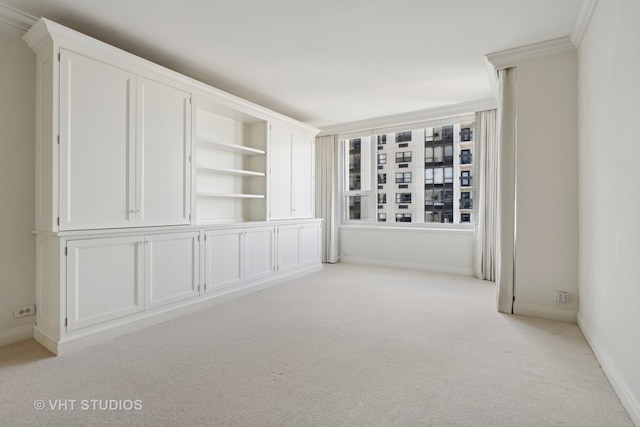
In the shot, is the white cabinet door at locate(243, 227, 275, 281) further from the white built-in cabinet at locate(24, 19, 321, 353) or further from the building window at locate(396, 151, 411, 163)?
the building window at locate(396, 151, 411, 163)

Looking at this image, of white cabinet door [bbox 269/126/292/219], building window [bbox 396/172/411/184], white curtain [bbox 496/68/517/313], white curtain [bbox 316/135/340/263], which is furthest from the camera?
white curtain [bbox 316/135/340/263]

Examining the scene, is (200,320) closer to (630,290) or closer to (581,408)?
(581,408)

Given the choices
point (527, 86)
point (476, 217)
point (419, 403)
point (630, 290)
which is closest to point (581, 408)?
point (630, 290)

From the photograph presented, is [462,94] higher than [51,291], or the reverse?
[462,94]

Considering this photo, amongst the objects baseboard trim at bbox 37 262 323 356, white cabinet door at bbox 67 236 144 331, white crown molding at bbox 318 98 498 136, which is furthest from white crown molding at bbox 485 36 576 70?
white cabinet door at bbox 67 236 144 331

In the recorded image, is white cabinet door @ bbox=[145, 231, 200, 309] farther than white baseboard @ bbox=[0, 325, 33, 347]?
Yes

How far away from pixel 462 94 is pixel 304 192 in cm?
265

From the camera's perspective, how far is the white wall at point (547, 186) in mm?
2873

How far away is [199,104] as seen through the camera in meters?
3.62

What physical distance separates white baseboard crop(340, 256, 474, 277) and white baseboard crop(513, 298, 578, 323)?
1.79 m

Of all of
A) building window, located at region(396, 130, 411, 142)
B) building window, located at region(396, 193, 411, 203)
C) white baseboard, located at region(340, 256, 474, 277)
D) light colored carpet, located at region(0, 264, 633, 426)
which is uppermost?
building window, located at region(396, 130, 411, 142)

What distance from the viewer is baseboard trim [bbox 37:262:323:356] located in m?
2.32

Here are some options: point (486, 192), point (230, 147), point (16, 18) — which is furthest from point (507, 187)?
point (16, 18)

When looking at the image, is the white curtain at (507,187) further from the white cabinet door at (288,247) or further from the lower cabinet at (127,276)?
the lower cabinet at (127,276)
